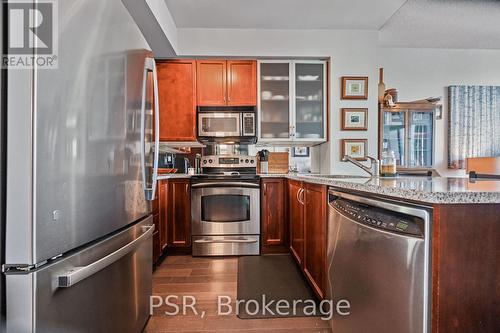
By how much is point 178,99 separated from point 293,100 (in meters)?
1.43

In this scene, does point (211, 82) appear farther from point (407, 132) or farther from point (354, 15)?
point (407, 132)

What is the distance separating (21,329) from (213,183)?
2.30 metres

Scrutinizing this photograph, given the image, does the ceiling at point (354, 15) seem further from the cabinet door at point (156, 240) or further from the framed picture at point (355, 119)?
the cabinet door at point (156, 240)

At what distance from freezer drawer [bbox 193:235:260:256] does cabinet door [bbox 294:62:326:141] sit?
4.59ft

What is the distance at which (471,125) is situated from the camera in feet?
12.7

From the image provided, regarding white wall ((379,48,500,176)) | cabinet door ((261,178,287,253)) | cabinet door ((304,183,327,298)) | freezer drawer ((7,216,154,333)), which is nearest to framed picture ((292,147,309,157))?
cabinet door ((261,178,287,253))

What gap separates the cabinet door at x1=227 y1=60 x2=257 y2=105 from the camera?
3.30m

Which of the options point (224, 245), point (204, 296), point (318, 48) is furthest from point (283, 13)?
point (204, 296)

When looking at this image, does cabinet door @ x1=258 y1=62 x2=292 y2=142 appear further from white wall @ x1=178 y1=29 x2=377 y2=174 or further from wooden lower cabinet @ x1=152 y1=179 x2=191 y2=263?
wooden lower cabinet @ x1=152 y1=179 x2=191 y2=263

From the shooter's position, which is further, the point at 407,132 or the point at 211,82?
the point at 407,132

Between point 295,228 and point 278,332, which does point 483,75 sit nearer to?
point 295,228

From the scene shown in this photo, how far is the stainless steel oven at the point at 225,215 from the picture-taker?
2963 millimetres

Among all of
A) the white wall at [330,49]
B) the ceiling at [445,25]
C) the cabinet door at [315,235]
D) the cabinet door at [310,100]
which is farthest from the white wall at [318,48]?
the cabinet door at [315,235]

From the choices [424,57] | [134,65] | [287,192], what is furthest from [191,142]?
[424,57]
